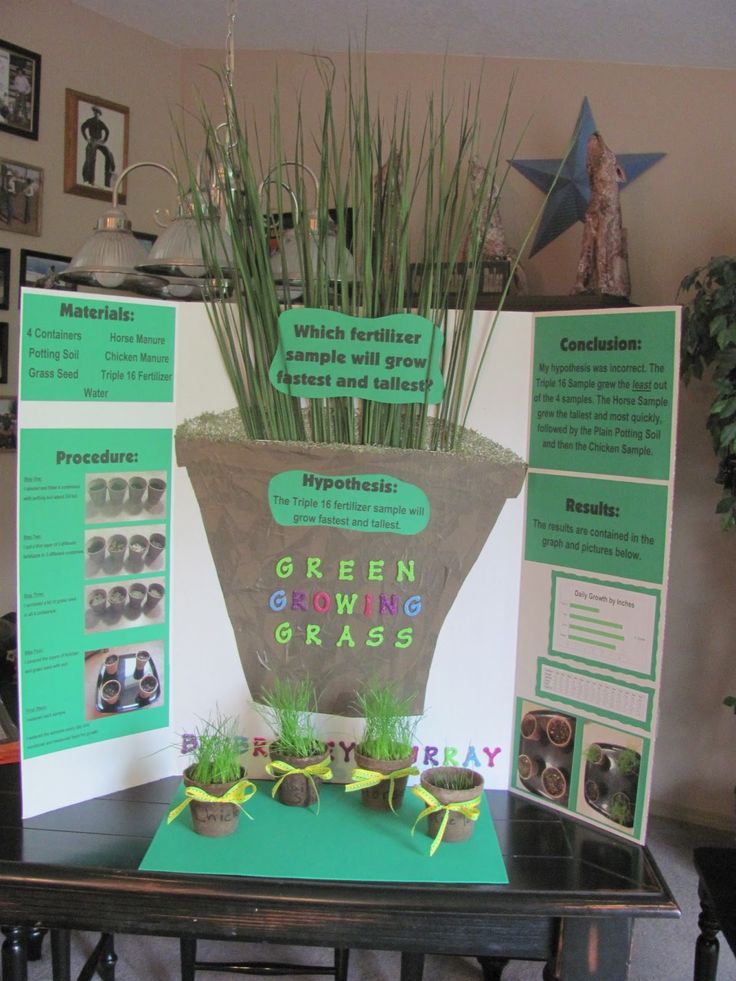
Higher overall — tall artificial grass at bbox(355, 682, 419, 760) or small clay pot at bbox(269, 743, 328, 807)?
tall artificial grass at bbox(355, 682, 419, 760)

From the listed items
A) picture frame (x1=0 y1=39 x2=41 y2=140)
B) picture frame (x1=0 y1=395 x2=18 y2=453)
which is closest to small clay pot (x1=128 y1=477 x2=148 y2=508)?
picture frame (x1=0 y1=395 x2=18 y2=453)

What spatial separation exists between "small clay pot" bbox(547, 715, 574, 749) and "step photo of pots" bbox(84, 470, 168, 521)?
2.16 feet

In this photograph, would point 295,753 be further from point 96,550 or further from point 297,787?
point 96,550

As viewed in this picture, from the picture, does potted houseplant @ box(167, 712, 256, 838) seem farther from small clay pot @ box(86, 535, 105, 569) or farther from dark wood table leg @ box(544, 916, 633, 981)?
dark wood table leg @ box(544, 916, 633, 981)

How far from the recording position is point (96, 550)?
1.23 metres

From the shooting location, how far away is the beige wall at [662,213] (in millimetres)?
3178

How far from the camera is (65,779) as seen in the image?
1215 mm

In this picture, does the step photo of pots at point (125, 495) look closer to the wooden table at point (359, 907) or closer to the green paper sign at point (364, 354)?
the green paper sign at point (364, 354)

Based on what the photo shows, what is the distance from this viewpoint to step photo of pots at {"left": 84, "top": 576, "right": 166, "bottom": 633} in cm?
124

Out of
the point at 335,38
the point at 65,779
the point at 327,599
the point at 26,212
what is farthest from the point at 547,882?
the point at 335,38

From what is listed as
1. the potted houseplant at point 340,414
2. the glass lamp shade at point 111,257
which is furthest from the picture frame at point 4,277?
the potted houseplant at point 340,414

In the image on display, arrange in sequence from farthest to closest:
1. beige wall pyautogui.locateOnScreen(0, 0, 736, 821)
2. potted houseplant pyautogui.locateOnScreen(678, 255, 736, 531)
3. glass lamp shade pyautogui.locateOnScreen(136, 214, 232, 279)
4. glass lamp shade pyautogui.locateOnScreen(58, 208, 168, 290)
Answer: beige wall pyautogui.locateOnScreen(0, 0, 736, 821)
potted houseplant pyautogui.locateOnScreen(678, 255, 736, 531)
glass lamp shade pyautogui.locateOnScreen(58, 208, 168, 290)
glass lamp shade pyautogui.locateOnScreen(136, 214, 232, 279)

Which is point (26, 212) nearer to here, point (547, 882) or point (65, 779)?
point (65, 779)

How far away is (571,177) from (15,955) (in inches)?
124
